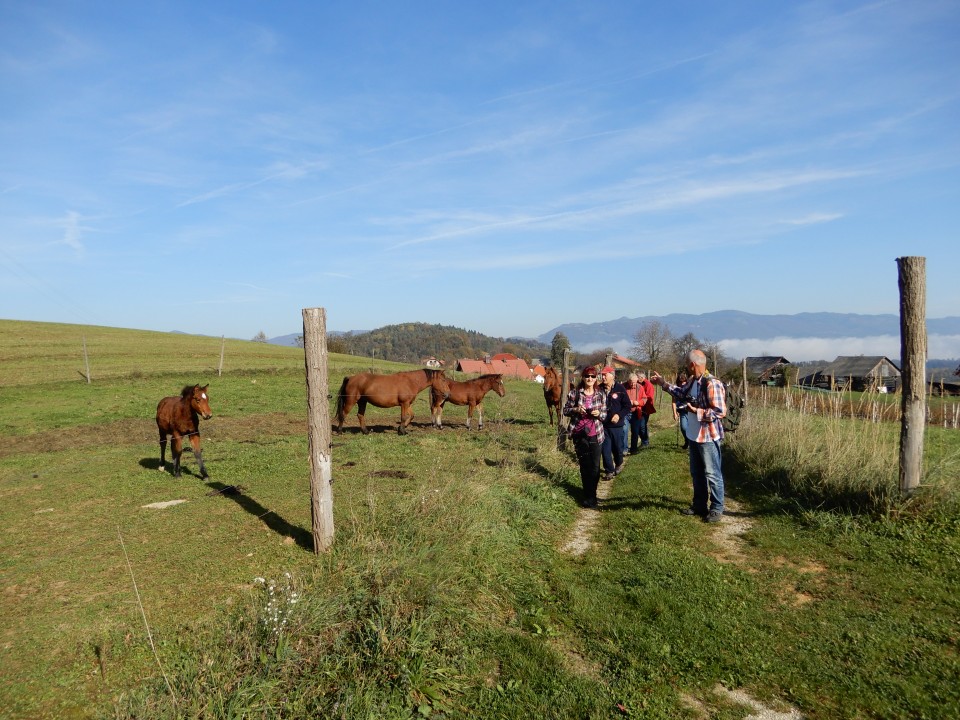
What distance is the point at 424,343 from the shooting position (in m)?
113

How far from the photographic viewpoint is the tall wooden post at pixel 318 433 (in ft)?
18.5

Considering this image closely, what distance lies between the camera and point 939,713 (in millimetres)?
3393

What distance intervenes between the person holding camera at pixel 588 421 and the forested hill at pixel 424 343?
231ft

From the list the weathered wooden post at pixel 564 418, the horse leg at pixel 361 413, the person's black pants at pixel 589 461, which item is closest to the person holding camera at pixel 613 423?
the person's black pants at pixel 589 461

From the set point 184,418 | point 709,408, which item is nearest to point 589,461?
point 709,408

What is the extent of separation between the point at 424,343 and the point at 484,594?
109137mm

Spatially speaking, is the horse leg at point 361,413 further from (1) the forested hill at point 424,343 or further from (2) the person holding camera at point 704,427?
(1) the forested hill at point 424,343

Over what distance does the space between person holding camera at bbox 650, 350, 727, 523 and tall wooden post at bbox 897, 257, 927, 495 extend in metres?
1.95

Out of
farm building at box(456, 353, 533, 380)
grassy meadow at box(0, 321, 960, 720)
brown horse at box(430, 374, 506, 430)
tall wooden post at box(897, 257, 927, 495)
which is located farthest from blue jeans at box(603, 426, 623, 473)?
farm building at box(456, 353, 533, 380)

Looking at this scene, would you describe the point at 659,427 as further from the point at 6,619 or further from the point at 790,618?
the point at 6,619

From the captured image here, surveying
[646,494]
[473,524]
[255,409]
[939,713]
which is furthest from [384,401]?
[939,713]

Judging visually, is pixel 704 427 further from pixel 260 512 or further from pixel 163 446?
pixel 163 446

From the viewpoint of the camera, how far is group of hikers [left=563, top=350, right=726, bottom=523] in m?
6.93

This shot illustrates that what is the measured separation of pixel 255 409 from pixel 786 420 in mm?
14787
